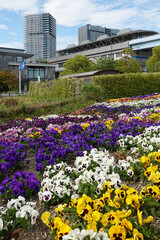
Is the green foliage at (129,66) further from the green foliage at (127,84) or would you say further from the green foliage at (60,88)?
the green foliage at (60,88)

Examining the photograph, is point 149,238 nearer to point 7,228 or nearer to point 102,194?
point 102,194

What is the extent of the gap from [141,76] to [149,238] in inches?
742

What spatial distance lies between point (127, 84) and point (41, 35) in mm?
155454

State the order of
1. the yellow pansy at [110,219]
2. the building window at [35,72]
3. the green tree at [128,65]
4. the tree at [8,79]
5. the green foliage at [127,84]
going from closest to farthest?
the yellow pansy at [110,219] → the green foliage at [127,84] → the tree at [8,79] → the green tree at [128,65] → the building window at [35,72]

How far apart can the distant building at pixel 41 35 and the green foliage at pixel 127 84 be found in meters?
145

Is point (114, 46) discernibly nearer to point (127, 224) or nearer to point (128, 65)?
point (128, 65)

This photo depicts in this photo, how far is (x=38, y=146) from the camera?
14.4 ft

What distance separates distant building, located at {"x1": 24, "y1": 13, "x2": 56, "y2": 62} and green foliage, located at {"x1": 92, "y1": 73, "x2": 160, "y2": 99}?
145 m

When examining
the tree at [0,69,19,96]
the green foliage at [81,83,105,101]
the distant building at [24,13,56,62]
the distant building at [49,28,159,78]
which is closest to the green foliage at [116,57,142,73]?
the tree at [0,69,19,96]

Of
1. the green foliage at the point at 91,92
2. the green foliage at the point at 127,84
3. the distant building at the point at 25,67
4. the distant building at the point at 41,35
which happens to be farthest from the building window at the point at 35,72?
the distant building at the point at 41,35

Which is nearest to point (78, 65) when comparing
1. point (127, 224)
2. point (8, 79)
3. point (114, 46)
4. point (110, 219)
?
point (8, 79)

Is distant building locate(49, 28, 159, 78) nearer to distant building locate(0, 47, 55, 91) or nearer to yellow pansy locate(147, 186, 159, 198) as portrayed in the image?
distant building locate(0, 47, 55, 91)

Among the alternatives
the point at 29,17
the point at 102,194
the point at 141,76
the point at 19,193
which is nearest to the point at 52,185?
the point at 19,193

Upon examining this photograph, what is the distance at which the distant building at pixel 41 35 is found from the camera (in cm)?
15775
